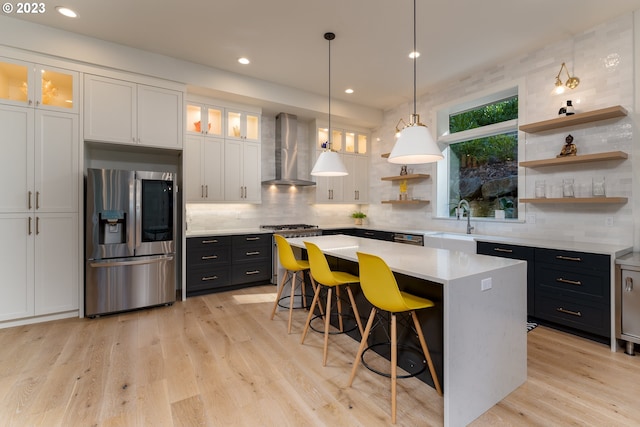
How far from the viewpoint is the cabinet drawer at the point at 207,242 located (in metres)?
4.10

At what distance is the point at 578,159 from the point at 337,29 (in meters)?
2.83

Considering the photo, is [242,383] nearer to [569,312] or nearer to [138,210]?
[138,210]

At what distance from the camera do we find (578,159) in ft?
10.1

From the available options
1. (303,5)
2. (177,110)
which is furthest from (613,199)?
(177,110)

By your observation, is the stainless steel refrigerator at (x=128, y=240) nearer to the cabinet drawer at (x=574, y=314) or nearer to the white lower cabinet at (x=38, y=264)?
the white lower cabinet at (x=38, y=264)

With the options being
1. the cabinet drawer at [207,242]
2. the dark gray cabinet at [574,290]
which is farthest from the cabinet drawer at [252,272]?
the dark gray cabinet at [574,290]

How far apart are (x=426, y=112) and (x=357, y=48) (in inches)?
77.0

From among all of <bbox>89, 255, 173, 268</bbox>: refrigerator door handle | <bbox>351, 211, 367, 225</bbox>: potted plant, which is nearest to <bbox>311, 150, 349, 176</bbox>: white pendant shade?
<bbox>89, 255, 173, 268</bbox>: refrigerator door handle

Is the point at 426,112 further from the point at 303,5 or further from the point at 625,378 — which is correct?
the point at 625,378

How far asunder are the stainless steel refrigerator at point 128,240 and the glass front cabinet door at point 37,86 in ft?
2.67

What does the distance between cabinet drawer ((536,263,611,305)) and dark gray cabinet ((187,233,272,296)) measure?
3467mm

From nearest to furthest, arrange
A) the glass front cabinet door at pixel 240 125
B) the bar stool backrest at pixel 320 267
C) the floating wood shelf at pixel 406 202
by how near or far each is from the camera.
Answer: the bar stool backrest at pixel 320 267 → the glass front cabinet door at pixel 240 125 → the floating wood shelf at pixel 406 202

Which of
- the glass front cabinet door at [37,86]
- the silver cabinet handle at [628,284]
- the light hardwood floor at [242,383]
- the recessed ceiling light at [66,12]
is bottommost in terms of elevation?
the light hardwood floor at [242,383]

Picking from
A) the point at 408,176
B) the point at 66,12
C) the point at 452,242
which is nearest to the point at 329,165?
the point at 452,242
